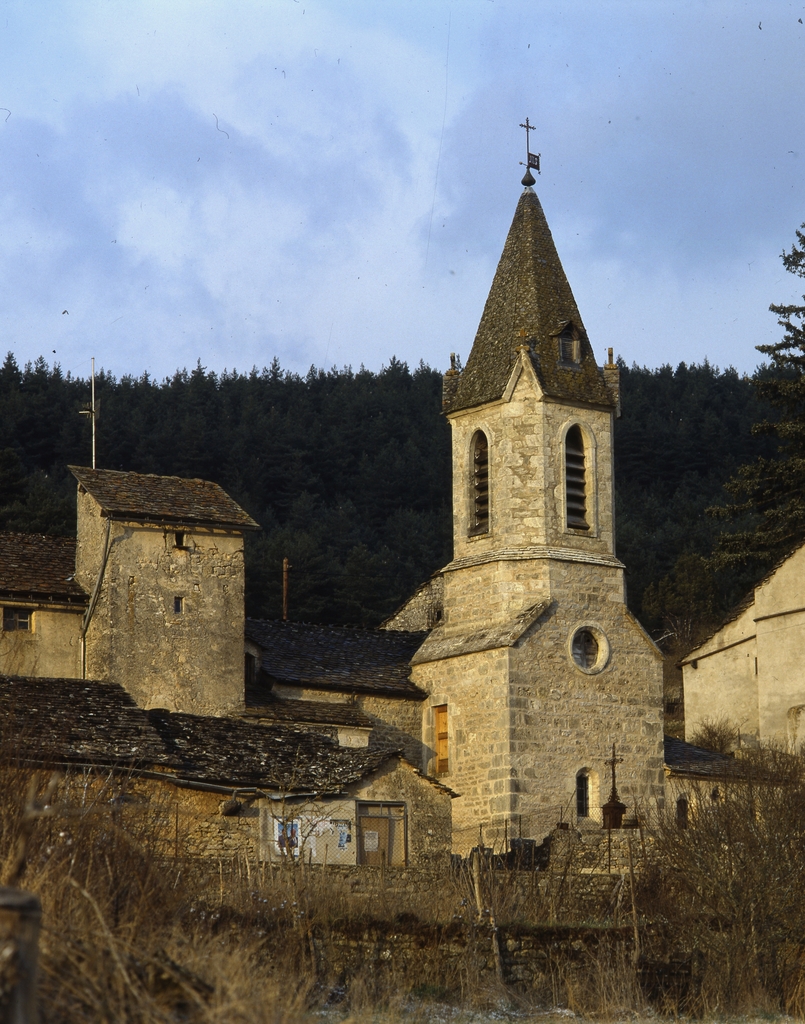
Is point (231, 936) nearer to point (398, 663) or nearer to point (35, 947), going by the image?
point (35, 947)

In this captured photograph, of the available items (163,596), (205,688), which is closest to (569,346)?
(163,596)

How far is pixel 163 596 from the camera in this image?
3259 cm

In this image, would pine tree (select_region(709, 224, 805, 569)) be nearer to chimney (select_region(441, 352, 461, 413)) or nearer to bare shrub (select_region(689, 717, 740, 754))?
bare shrub (select_region(689, 717, 740, 754))

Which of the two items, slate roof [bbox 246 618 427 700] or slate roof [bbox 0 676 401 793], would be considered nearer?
slate roof [bbox 0 676 401 793]

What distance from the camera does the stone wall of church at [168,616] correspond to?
32000mm

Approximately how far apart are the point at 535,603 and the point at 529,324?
263 inches

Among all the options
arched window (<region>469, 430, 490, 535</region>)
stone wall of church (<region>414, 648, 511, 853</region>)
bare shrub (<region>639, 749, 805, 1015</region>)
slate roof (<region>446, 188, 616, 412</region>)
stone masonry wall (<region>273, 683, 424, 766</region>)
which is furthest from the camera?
arched window (<region>469, 430, 490, 535</region>)

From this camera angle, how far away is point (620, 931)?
18.8 meters

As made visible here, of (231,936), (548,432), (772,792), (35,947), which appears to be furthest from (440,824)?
(35,947)

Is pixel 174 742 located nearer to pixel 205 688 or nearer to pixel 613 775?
pixel 205 688

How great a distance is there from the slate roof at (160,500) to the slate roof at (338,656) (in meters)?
3.21

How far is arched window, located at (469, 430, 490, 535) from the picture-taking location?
36125mm

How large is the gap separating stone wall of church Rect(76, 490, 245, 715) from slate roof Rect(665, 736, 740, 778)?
10250 mm

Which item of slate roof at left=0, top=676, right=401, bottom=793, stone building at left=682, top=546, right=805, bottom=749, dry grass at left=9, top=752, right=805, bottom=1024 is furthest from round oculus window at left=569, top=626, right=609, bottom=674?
dry grass at left=9, top=752, right=805, bottom=1024
